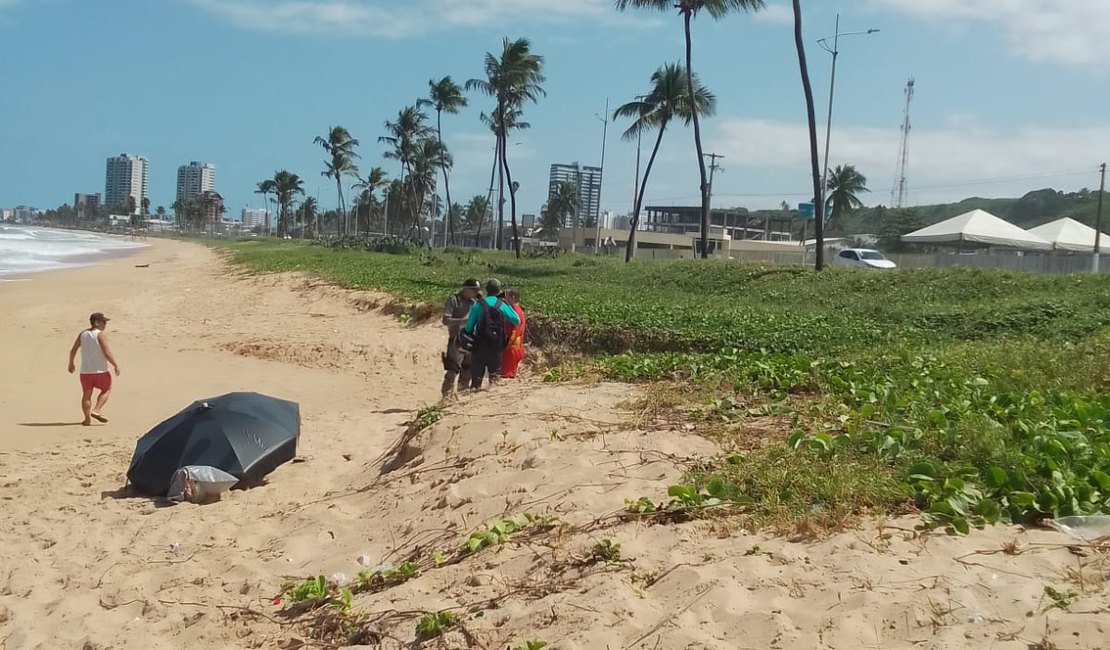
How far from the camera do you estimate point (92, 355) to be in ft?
32.1

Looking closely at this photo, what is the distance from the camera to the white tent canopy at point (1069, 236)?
39.6 meters

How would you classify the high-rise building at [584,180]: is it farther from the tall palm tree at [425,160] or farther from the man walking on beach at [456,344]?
the man walking on beach at [456,344]

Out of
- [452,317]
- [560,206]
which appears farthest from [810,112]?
[560,206]

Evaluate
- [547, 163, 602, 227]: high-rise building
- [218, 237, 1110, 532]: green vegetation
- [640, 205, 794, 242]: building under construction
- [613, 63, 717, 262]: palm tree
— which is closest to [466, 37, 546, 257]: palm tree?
[613, 63, 717, 262]: palm tree

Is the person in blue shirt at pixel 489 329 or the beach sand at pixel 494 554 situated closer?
the beach sand at pixel 494 554

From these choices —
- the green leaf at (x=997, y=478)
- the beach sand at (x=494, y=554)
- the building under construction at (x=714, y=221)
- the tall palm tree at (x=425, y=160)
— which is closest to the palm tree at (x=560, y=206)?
the building under construction at (x=714, y=221)

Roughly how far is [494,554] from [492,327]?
496 centimetres

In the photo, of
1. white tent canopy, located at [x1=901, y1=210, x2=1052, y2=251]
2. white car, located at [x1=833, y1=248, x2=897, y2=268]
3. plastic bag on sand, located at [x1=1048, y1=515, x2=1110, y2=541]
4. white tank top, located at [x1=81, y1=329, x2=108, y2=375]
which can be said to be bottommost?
white tank top, located at [x1=81, y1=329, x2=108, y2=375]

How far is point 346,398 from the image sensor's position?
39.3 ft

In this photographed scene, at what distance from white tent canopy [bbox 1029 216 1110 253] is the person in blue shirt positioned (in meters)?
36.9

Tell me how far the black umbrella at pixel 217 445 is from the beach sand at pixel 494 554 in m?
0.22

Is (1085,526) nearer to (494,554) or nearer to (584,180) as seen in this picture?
(494,554)

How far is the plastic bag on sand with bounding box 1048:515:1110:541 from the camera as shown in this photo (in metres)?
3.71

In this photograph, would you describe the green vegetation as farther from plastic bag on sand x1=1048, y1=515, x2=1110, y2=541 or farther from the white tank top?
the white tank top
